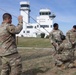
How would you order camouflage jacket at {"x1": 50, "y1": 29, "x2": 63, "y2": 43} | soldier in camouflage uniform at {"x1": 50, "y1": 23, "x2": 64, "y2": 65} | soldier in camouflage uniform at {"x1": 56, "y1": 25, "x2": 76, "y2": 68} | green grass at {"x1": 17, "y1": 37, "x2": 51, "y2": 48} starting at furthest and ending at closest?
green grass at {"x1": 17, "y1": 37, "x2": 51, "y2": 48} → camouflage jacket at {"x1": 50, "y1": 29, "x2": 63, "y2": 43} → soldier in camouflage uniform at {"x1": 50, "y1": 23, "x2": 64, "y2": 65} → soldier in camouflage uniform at {"x1": 56, "y1": 25, "x2": 76, "y2": 68}

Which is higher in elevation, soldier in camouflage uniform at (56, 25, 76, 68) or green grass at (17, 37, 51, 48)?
soldier in camouflage uniform at (56, 25, 76, 68)

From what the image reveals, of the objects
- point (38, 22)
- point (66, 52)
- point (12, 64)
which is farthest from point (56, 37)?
point (38, 22)

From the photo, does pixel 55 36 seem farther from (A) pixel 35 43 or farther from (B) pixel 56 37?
(A) pixel 35 43

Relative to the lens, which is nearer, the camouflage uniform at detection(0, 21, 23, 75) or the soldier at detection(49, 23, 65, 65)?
the camouflage uniform at detection(0, 21, 23, 75)

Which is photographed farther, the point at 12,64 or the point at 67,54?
the point at 67,54

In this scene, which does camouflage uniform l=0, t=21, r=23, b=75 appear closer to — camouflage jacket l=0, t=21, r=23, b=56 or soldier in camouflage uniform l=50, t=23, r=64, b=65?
camouflage jacket l=0, t=21, r=23, b=56

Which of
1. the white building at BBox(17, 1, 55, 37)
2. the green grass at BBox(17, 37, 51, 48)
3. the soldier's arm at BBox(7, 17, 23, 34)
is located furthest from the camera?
the white building at BBox(17, 1, 55, 37)

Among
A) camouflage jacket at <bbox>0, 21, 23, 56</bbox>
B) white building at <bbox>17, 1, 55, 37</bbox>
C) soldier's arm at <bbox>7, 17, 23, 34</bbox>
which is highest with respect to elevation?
white building at <bbox>17, 1, 55, 37</bbox>

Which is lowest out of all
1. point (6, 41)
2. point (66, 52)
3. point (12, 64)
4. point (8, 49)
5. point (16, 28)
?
point (12, 64)

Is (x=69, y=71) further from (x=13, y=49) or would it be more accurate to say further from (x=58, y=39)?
(x=13, y=49)

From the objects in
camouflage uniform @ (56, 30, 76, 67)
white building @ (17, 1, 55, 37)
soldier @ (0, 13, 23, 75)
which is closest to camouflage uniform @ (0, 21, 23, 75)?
soldier @ (0, 13, 23, 75)

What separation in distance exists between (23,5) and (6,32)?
12888 centimetres

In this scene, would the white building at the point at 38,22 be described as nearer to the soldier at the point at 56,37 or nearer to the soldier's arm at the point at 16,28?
the soldier at the point at 56,37

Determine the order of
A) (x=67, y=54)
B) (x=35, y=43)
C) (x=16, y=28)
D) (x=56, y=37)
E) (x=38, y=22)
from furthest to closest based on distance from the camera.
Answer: (x=38, y=22)
(x=35, y=43)
(x=56, y=37)
(x=67, y=54)
(x=16, y=28)
